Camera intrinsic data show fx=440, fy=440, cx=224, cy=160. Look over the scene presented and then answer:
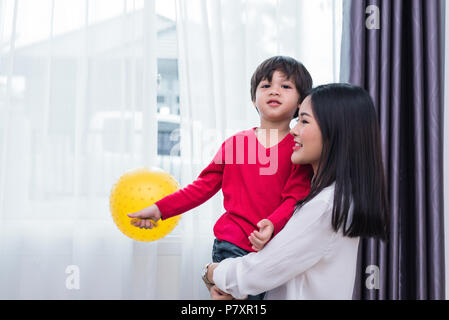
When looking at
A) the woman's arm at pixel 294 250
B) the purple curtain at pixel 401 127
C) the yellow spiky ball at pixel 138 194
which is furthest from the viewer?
the purple curtain at pixel 401 127

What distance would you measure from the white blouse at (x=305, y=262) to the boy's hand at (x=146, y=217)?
0.31 m

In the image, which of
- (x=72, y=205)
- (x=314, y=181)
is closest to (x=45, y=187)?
(x=72, y=205)

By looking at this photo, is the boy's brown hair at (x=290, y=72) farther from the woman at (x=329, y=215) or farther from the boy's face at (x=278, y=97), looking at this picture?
the woman at (x=329, y=215)

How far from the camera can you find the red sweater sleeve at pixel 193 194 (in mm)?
1272

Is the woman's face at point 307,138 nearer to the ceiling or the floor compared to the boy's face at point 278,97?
nearer to the floor

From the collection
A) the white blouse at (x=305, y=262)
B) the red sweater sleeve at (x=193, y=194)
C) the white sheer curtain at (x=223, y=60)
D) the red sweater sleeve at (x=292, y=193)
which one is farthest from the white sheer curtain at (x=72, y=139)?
the white blouse at (x=305, y=262)

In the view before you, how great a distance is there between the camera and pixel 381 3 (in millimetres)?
1765

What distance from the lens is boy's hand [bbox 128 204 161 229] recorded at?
1.22 meters

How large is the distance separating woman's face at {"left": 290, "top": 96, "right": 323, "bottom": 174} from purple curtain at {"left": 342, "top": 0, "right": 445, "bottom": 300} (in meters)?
0.76

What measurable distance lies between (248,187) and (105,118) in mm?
766

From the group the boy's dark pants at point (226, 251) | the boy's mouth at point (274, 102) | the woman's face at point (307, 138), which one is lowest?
the boy's dark pants at point (226, 251)

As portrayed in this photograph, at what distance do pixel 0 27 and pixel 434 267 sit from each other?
1954mm

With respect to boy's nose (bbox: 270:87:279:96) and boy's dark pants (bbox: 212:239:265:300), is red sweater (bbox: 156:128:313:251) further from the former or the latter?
boy's nose (bbox: 270:87:279:96)
